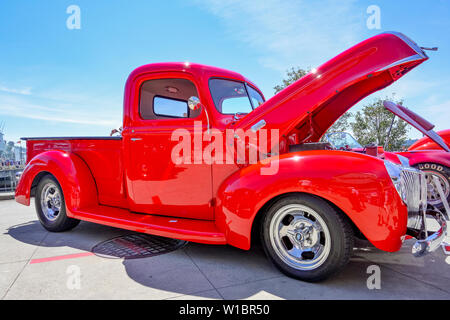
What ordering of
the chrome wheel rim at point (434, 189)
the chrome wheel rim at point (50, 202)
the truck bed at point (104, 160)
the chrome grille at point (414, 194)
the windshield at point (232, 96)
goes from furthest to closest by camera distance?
1. the chrome wheel rim at point (434, 189)
2. the chrome wheel rim at point (50, 202)
3. the truck bed at point (104, 160)
4. the windshield at point (232, 96)
5. the chrome grille at point (414, 194)

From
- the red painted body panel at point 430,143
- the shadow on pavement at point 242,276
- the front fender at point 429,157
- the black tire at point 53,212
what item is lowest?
the shadow on pavement at point 242,276

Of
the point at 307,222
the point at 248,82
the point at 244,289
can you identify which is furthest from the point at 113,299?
the point at 248,82

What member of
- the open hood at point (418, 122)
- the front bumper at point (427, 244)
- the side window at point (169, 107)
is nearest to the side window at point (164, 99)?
the side window at point (169, 107)

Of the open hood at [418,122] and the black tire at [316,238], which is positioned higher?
the open hood at [418,122]

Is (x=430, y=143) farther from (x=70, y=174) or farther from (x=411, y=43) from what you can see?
(x=70, y=174)

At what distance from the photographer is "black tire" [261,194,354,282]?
218cm

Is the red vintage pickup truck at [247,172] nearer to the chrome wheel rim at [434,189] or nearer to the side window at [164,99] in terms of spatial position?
the side window at [164,99]

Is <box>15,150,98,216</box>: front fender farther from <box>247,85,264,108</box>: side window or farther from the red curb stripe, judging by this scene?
<box>247,85,264,108</box>: side window

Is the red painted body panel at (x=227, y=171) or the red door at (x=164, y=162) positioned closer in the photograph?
the red painted body panel at (x=227, y=171)

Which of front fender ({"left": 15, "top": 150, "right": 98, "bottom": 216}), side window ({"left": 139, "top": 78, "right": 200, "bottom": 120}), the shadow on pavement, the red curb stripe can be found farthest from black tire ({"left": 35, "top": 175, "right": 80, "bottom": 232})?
side window ({"left": 139, "top": 78, "right": 200, "bottom": 120})

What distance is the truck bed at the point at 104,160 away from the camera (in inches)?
144

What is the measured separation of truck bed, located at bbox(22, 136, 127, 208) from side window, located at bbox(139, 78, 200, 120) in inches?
21.9

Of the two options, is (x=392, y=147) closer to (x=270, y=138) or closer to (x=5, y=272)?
(x=270, y=138)

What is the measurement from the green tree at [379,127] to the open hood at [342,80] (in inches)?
631
